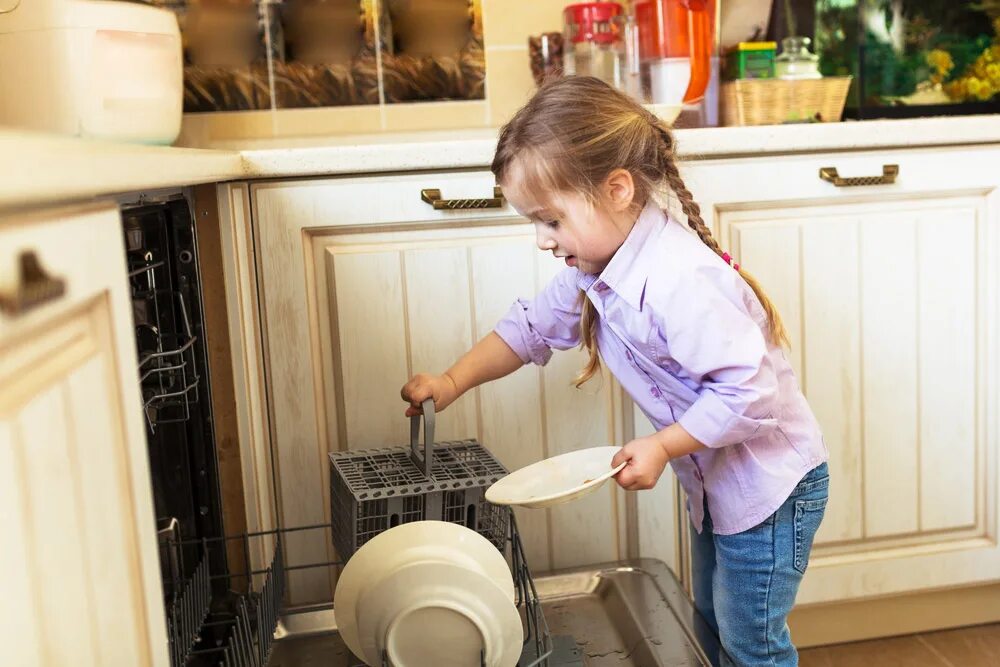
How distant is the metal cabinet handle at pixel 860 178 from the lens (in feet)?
5.04

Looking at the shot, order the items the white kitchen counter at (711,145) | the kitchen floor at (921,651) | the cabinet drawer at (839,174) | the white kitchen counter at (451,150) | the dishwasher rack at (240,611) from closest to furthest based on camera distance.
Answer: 1. the white kitchen counter at (451,150)
2. the dishwasher rack at (240,611)
3. the white kitchen counter at (711,145)
4. the cabinet drawer at (839,174)
5. the kitchen floor at (921,651)

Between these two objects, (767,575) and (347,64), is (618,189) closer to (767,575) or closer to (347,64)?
(767,575)

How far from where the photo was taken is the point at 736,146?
1.50m

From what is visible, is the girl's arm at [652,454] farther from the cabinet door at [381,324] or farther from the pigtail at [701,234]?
the cabinet door at [381,324]

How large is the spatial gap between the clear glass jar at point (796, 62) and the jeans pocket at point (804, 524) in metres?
0.84

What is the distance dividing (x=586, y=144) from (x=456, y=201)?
328 mm

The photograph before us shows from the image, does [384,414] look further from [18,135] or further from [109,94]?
[18,135]

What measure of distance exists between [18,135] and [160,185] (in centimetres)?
38

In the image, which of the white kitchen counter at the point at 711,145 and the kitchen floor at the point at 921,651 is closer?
the white kitchen counter at the point at 711,145

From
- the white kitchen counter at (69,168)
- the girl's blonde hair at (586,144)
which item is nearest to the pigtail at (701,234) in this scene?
the girl's blonde hair at (586,144)

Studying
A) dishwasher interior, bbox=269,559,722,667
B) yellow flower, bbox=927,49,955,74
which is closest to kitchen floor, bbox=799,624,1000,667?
dishwasher interior, bbox=269,559,722,667

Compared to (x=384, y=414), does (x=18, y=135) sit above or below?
above

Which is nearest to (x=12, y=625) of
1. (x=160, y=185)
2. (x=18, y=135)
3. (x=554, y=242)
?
(x=18, y=135)

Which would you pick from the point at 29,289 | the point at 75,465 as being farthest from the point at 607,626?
the point at 29,289
